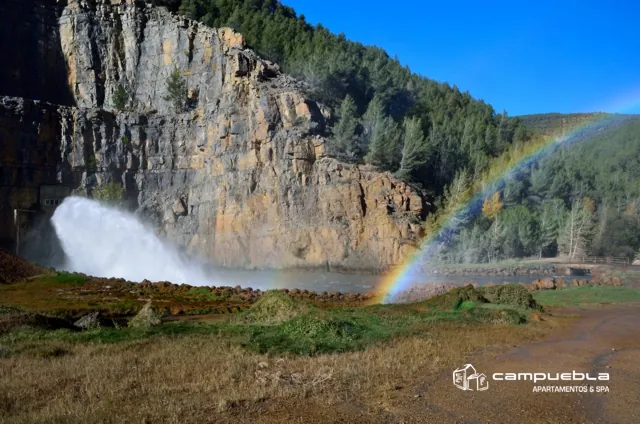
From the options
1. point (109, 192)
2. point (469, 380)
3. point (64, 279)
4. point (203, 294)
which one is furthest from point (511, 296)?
point (109, 192)

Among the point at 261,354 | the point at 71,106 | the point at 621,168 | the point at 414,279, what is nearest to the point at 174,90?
the point at 71,106

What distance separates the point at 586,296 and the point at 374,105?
42619 mm

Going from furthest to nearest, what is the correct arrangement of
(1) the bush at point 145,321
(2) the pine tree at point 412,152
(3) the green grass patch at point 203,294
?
(2) the pine tree at point 412,152 < (3) the green grass patch at point 203,294 < (1) the bush at point 145,321

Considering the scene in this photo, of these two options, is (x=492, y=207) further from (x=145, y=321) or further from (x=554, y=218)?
A: (x=145, y=321)

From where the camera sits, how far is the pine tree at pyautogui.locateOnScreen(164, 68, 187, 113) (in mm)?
63656

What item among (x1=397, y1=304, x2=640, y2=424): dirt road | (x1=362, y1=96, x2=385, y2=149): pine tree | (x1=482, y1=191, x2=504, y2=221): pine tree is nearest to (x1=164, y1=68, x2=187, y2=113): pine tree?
(x1=362, y1=96, x2=385, y2=149): pine tree

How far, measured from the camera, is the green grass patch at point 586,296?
2577cm

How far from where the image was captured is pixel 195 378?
367 inches

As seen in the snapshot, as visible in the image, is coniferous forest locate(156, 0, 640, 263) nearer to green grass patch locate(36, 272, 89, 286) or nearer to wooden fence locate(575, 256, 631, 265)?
wooden fence locate(575, 256, 631, 265)

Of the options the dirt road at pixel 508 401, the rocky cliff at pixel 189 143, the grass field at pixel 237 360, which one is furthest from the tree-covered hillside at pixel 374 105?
the dirt road at pixel 508 401

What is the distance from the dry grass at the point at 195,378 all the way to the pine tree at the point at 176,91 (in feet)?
181

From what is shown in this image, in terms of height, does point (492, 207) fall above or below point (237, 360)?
above

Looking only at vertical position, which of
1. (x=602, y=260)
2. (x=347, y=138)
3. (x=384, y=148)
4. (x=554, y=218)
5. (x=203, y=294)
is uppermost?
(x=347, y=138)

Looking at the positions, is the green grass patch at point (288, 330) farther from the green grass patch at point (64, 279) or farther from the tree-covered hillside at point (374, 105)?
the tree-covered hillside at point (374, 105)
